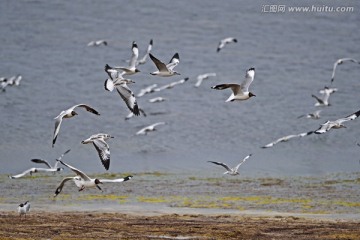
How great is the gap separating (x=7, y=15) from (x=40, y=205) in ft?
102

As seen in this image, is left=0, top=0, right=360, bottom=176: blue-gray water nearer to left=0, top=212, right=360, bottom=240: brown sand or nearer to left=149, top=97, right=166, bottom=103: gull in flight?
left=149, top=97, right=166, bottom=103: gull in flight

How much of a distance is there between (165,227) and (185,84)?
21.5 meters

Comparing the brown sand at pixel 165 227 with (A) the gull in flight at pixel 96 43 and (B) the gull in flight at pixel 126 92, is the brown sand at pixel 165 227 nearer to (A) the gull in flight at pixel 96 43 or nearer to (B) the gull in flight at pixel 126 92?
(B) the gull in flight at pixel 126 92

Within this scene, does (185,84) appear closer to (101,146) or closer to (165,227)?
(101,146)

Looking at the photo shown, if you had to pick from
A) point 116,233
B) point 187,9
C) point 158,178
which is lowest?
point 116,233

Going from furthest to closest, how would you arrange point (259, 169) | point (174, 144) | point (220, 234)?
point (174, 144)
point (259, 169)
point (220, 234)

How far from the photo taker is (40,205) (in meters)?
18.3

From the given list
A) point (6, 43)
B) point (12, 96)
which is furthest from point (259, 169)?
point (6, 43)

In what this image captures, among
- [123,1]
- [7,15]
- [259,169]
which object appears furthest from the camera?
[123,1]

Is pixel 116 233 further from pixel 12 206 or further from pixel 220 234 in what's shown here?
pixel 12 206

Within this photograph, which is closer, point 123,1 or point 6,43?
point 6,43

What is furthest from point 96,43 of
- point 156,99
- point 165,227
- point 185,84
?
point 165,227

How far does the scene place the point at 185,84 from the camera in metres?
36.6

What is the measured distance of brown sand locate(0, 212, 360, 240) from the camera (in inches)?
569
